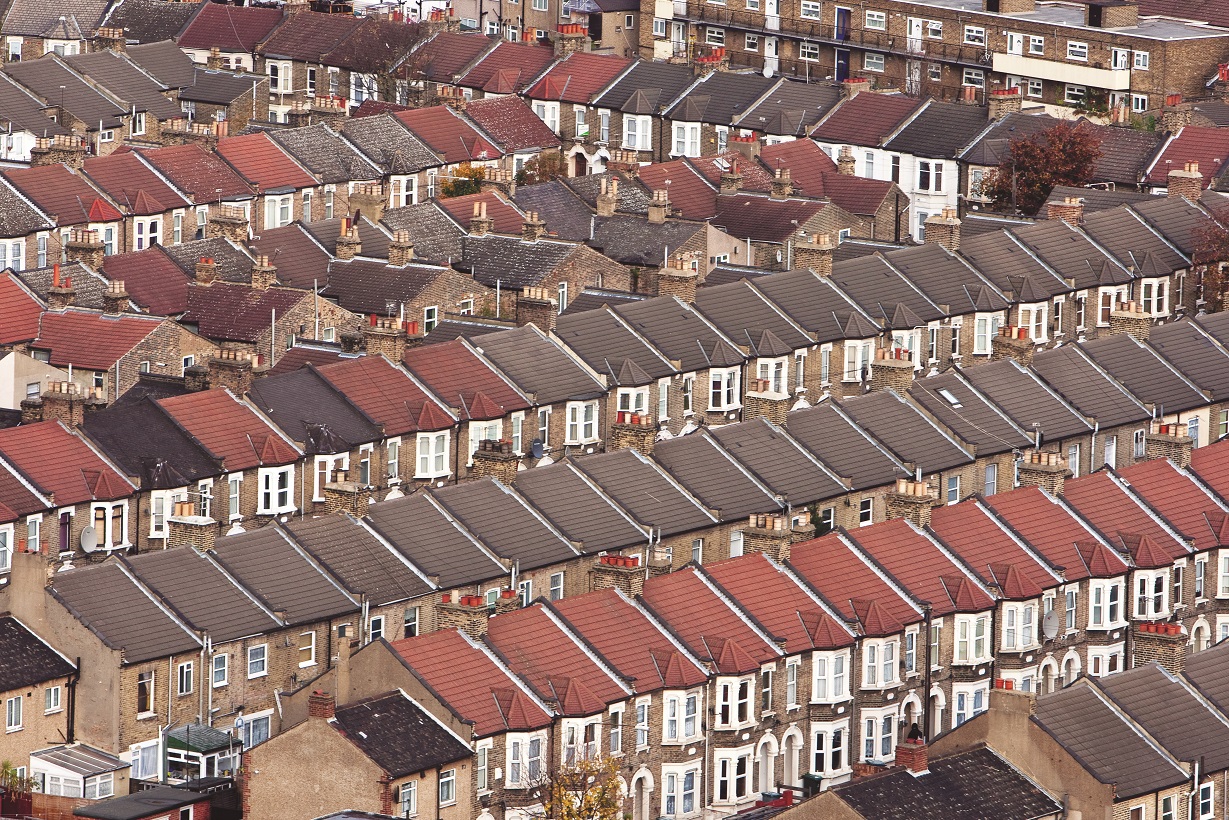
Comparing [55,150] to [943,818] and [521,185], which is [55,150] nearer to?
[521,185]

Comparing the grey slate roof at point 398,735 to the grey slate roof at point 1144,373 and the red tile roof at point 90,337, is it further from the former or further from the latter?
the grey slate roof at point 1144,373

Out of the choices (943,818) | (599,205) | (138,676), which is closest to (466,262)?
(599,205)

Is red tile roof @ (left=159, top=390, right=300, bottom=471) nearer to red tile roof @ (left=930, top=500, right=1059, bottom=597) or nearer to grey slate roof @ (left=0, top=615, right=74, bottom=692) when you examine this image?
grey slate roof @ (left=0, top=615, right=74, bottom=692)

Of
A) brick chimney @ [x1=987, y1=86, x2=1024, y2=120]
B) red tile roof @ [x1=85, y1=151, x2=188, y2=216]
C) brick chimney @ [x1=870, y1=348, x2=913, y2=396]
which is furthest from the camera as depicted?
brick chimney @ [x1=987, y1=86, x2=1024, y2=120]

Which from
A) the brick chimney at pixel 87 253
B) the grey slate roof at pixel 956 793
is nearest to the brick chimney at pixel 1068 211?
the brick chimney at pixel 87 253

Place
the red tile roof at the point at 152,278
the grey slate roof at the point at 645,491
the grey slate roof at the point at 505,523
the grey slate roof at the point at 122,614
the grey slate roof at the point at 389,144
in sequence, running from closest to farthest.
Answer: the grey slate roof at the point at 122,614
the grey slate roof at the point at 505,523
the grey slate roof at the point at 645,491
the red tile roof at the point at 152,278
the grey slate roof at the point at 389,144

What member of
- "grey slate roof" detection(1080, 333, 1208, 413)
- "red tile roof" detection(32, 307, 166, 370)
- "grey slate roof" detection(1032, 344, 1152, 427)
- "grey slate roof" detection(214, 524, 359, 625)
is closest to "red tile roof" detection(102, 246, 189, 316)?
"red tile roof" detection(32, 307, 166, 370)
